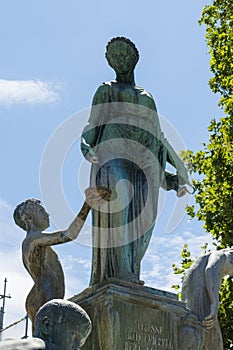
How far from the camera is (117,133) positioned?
9672 millimetres

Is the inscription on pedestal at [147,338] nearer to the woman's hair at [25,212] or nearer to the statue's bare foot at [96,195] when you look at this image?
the statue's bare foot at [96,195]

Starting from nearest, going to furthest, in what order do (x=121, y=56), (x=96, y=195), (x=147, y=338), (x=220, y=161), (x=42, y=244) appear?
1. (x=147, y=338)
2. (x=96, y=195)
3. (x=42, y=244)
4. (x=121, y=56)
5. (x=220, y=161)

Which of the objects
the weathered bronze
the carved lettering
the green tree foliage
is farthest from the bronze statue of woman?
the green tree foliage

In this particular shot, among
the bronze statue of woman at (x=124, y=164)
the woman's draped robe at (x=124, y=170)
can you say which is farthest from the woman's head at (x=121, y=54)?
the woman's draped robe at (x=124, y=170)

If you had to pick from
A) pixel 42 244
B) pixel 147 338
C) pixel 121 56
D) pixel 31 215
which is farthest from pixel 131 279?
pixel 121 56

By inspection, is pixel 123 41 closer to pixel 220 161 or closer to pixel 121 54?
pixel 121 54

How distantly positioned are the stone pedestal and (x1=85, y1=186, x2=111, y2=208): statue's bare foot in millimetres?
911

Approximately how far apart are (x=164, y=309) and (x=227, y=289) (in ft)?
28.9

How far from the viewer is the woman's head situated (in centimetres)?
1016

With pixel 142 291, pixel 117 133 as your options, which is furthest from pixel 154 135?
pixel 142 291

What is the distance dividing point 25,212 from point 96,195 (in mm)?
939

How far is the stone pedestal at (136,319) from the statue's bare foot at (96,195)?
911 millimetres

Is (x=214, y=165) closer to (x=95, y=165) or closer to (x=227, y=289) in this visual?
(x=227, y=289)

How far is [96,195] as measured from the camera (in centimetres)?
905
